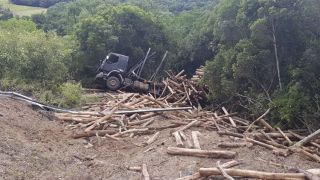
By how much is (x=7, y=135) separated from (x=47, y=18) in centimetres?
4238

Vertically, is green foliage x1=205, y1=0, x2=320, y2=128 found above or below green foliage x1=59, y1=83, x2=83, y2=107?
above

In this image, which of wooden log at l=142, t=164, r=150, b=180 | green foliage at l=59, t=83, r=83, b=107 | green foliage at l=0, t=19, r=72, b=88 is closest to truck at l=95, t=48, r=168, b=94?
green foliage at l=0, t=19, r=72, b=88

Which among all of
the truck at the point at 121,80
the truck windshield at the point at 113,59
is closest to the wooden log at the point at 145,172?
the truck at the point at 121,80

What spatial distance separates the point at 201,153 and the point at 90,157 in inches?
126

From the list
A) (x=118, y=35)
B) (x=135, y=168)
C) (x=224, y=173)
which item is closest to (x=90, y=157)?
(x=135, y=168)

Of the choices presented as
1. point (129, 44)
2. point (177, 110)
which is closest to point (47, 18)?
point (129, 44)

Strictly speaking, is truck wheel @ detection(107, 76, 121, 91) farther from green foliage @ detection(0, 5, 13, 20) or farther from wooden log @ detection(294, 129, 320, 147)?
green foliage @ detection(0, 5, 13, 20)

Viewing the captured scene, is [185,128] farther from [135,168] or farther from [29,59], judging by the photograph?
[29,59]

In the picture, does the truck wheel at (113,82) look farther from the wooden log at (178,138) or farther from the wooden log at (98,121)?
the wooden log at (178,138)

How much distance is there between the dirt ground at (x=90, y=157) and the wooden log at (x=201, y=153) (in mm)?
145

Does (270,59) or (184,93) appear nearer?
(270,59)

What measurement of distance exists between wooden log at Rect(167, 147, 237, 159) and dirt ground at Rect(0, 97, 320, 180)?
0.14 meters

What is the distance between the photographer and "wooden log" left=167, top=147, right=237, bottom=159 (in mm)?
11742

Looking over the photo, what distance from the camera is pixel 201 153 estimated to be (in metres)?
12.0
